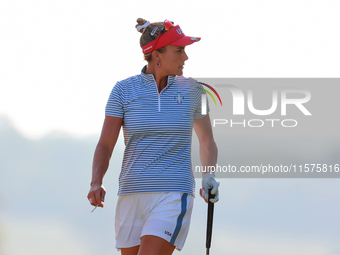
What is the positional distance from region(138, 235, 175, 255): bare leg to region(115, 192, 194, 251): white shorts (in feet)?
0.07

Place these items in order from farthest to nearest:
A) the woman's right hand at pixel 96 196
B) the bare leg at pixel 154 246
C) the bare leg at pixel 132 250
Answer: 1. the bare leg at pixel 132 250
2. the woman's right hand at pixel 96 196
3. the bare leg at pixel 154 246

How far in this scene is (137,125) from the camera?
107 inches

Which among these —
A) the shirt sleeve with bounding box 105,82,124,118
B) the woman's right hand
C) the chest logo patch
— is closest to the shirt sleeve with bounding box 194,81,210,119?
the chest logo patch

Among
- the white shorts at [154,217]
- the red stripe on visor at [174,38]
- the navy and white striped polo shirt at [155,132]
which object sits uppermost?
the red stripe on visor at [174,38]

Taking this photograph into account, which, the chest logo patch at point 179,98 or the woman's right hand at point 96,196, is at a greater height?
the chest logo patch at point 179,98

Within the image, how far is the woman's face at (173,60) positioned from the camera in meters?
2.79

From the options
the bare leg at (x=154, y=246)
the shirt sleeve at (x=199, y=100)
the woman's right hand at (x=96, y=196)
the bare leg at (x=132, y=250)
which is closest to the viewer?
the bare leg at (x=154, y=246)

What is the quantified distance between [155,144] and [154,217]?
38 centimetres

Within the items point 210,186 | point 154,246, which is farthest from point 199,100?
point 154,246

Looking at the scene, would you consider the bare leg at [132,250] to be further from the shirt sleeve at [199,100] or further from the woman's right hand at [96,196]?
the shirt sleeve at [199,100]

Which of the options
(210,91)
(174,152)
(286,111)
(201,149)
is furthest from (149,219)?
(286,111)

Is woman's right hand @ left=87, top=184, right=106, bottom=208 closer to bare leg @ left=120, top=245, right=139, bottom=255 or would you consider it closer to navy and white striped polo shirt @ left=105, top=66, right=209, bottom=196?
navy and white striped polo shirt @ left=105, top=66, right=209, bottom=196

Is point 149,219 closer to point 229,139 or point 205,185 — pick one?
point 205,185

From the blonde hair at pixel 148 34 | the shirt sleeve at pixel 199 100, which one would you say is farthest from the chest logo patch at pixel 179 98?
the blonde hair at pixel 148 34
